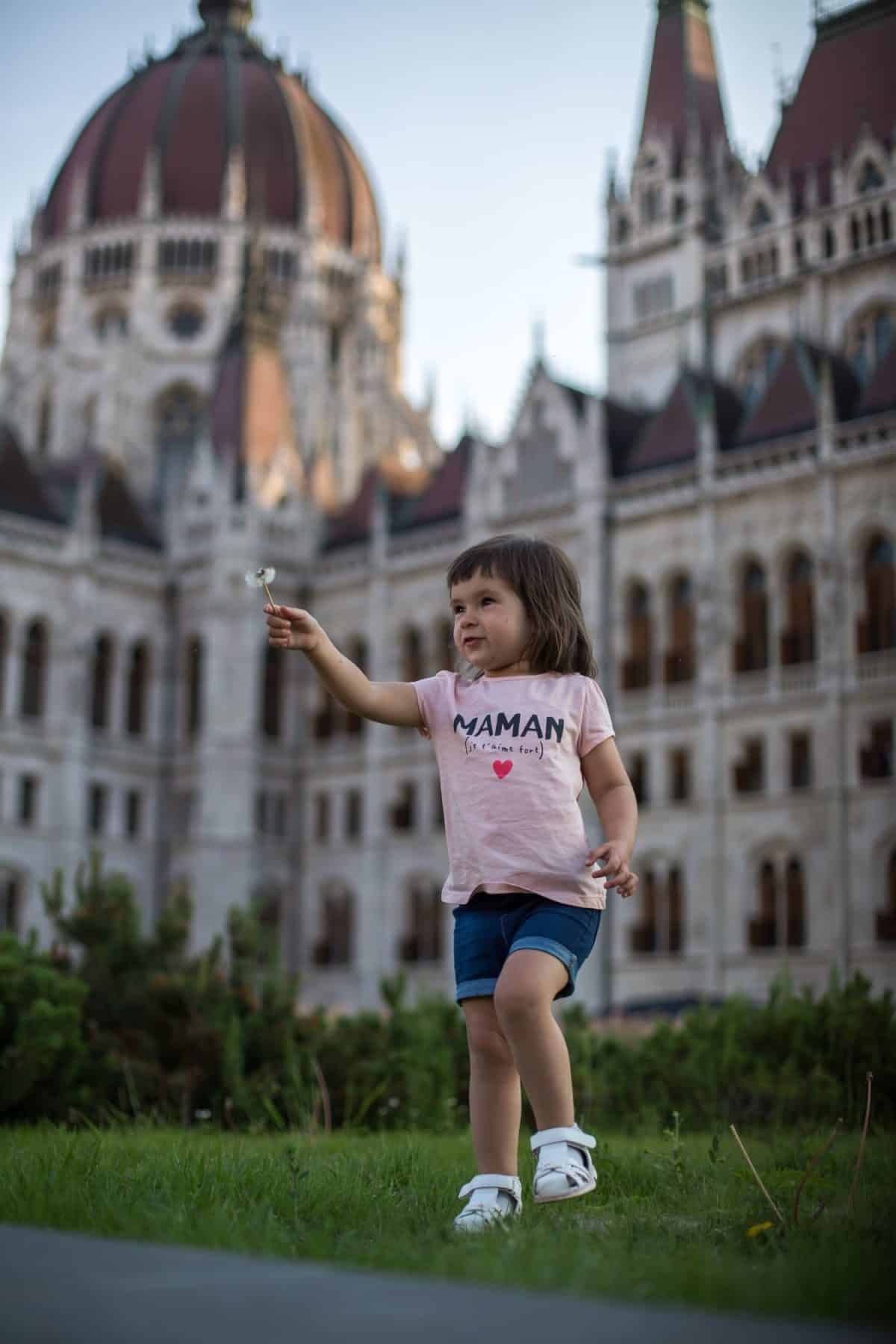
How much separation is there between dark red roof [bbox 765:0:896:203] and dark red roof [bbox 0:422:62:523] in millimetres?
20044

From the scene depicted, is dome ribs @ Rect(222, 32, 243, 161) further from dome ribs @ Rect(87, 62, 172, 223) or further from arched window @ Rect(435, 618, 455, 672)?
arched window @ Rect(435, 618, 455, 672)

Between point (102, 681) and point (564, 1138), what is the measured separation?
4090 cm

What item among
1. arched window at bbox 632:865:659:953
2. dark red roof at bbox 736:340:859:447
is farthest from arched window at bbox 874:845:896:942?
dark red roof at bbox 736:340:859:447

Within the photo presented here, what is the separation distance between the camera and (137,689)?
4497cm

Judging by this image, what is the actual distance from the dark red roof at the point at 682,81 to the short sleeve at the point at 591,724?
1669 inches

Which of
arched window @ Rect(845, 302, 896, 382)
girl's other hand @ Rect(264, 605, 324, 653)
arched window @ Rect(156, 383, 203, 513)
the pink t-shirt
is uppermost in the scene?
arched window @ Rect(156, 383, 203, 513)

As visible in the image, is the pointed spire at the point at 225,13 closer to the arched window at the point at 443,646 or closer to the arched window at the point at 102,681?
the arched window at the point at 102,681

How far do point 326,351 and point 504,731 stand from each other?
2049 inches

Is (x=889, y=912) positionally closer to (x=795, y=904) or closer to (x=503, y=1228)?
(x=795, y=904)

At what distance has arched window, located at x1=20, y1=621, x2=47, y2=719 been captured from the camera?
42.6 metres

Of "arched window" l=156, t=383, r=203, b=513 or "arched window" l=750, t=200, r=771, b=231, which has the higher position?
"arched window" l=750, t=200, r=771, b=231

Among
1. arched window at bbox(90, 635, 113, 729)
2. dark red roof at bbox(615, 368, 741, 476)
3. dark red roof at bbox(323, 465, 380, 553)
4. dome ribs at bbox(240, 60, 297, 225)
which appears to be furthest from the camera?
dome ribs at bbox(240, 60, 297, 225)

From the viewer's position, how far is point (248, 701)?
4266 cm

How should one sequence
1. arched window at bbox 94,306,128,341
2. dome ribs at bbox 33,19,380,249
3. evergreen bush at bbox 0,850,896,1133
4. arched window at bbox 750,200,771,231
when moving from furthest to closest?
1. dome ribs at bbox 33,19,380,249
2. arched window at bbox 94,306,128,341
3. arched window at bbox 750,200,771,231
4. evergreen bush at bbox 0,850,896,1133
